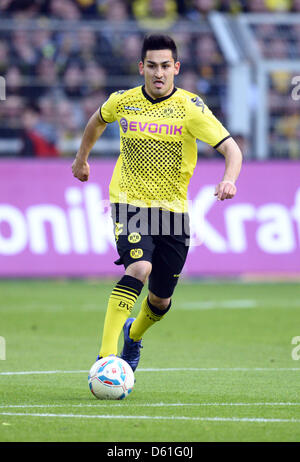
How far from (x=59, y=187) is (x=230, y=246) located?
2.64 metres

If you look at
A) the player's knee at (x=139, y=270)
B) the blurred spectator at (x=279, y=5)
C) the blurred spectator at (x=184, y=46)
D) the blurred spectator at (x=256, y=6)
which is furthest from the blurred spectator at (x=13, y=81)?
the player's knee at (x=139, y=270)

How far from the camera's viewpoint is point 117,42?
18250mm

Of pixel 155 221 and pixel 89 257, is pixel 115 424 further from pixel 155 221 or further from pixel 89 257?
pixel 89 257

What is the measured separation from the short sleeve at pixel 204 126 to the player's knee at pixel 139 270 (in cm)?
94

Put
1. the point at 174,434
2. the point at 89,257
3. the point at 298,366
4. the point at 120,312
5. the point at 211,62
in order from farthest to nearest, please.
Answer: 1. the point at 211,62
2. the point at 89,257
3. the point at 298,366
4. the point at 120,312
5. the point at 174,434

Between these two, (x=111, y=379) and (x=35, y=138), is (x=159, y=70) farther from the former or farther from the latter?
(x=35, y=138)

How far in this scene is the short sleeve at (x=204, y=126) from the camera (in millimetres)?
7027

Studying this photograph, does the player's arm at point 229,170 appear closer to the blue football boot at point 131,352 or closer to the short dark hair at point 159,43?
the short dark hair at point 159,43

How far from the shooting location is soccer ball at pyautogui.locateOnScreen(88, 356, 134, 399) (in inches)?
256

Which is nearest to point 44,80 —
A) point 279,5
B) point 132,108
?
point 279,5

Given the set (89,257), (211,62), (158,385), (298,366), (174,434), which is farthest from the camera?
(211,62)

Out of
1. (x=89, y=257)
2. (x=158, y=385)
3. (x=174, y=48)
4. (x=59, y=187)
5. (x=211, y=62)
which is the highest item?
(x=211, y=62)

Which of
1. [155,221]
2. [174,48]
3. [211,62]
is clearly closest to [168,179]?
[155,221]

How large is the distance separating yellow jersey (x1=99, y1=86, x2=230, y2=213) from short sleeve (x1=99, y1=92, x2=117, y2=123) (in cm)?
7
